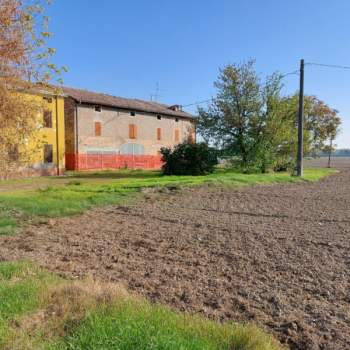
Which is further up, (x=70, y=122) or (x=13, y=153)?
(x=70, y=122)

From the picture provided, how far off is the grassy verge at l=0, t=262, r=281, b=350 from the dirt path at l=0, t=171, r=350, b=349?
1.31 feet

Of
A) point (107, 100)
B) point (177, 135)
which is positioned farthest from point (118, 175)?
point (177, 135)

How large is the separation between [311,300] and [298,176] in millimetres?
19556

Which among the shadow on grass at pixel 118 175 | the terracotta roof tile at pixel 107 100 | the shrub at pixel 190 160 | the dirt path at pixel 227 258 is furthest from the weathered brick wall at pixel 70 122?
the dirt path at pixel 227 258

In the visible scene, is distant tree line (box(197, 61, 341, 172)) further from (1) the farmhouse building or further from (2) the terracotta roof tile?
(2) the terracotta roof tile

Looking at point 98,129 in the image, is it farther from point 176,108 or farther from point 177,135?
point 176,108

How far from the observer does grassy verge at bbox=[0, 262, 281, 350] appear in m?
2.97

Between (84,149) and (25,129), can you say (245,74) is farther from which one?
(25,129)

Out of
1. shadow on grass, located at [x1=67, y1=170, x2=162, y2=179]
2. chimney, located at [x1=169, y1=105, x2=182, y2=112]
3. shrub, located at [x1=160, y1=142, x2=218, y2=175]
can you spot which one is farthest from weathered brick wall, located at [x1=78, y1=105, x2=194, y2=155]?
shrub, located at [x1=160, y1=142, x2=218, y2=175]

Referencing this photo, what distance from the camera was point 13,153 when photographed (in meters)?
6.93

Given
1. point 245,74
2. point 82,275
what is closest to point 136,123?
point 245,74

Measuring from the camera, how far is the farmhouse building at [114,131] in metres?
33.9

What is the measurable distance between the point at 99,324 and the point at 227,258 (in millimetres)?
2871

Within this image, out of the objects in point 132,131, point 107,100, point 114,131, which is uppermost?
point 107,100
